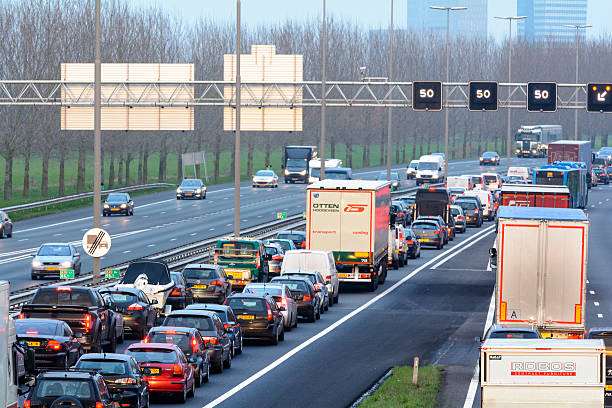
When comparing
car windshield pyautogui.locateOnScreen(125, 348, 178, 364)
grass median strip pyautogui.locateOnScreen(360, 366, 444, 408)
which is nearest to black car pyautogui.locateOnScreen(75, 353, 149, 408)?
car windshield pyautogui.locateOnScreen(125, 348, 178, 364)

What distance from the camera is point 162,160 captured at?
12012cm

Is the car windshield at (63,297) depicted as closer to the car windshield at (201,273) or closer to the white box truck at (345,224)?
the car windshield at (201,273)

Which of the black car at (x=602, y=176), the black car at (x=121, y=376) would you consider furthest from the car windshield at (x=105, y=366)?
the black car at (x=602, y=176)

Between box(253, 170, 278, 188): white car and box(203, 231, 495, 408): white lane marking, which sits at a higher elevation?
box(253, 170, 278, 188): white car

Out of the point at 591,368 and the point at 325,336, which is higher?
the point at 591,368

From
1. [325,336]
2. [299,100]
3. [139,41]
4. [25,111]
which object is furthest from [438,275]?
[139,41]

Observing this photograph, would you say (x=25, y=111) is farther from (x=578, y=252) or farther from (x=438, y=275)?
(x=578, y=252)

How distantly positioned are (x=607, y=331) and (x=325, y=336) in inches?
460

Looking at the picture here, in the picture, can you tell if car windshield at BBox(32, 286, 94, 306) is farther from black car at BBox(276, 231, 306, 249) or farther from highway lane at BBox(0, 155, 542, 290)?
black car at BBox(276, 231, 306, 249)

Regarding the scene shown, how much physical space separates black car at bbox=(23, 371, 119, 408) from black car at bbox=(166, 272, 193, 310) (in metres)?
17.7

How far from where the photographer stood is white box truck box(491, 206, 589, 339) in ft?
103

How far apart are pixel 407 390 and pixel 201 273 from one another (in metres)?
14.7

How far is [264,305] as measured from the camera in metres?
35.2

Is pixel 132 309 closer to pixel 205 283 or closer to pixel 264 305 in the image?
pixel 264 305
